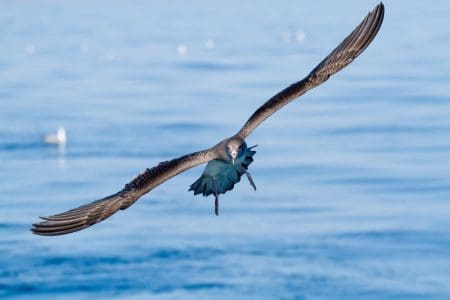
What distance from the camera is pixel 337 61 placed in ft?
37.6

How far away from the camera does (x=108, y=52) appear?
5431 centimetres

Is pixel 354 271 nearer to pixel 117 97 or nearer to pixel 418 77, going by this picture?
pixel 117 97

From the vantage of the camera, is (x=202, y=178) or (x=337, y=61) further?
(x=337, y=61)

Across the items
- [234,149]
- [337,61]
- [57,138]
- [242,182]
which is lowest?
[234,149]

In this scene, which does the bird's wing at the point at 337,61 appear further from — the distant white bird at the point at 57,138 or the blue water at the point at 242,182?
the distant white bird at the point at 57,138

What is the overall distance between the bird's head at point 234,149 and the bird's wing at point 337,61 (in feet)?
1.54

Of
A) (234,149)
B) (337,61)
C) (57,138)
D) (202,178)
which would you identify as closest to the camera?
(234,149)

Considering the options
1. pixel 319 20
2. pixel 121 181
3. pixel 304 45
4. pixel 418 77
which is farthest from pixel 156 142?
pixel 319 20

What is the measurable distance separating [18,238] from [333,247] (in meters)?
6.37

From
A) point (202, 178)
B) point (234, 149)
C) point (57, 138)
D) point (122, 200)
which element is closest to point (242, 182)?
point (57, 138)

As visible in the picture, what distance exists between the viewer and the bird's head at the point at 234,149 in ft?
32.9

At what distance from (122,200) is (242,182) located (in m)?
20.8

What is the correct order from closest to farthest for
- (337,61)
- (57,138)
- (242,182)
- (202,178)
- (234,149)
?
(234,149)
(202,178)
(337,61)
(242,182)
(57,138)

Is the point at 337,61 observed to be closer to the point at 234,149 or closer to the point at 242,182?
the point at 234,149
